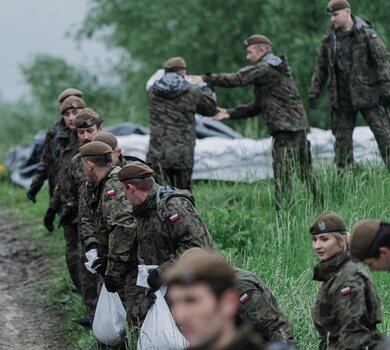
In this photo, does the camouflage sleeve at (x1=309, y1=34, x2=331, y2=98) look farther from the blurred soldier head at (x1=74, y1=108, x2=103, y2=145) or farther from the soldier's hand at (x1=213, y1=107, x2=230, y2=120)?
the blurred soldier head at (x1=74, y1=108, x2=103, y2=145)

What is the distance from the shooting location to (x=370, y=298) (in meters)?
6.37

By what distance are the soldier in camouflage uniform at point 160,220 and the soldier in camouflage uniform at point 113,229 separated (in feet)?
1.69

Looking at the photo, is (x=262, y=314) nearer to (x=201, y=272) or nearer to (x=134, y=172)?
(x=134, y=172)

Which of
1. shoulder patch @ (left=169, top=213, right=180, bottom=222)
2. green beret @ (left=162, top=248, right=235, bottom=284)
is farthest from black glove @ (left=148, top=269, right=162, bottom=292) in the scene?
green beret @ (left=162, top=248, right=235, bottom=284)

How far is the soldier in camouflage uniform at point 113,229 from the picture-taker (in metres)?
8.34

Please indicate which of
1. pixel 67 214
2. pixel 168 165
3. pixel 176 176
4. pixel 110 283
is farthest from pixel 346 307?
pixel 176 176

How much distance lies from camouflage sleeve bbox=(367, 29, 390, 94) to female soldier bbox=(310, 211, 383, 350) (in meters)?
5.45

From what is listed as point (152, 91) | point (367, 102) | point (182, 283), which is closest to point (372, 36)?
point (367, 102)

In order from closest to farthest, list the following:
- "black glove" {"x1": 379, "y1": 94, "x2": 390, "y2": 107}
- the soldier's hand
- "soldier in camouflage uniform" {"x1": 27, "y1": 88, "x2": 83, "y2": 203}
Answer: "soldier in camouflage uniform" {"x1": 27, "y1": 88, "x2": 83, "y2": 203} → "black glove" {"x1": 379, "y1": 94, "x2": 390, "y2": 107} → the soldier's hand

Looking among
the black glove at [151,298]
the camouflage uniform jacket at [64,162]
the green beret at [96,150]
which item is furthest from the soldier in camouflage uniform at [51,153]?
the black glove at [151,298]

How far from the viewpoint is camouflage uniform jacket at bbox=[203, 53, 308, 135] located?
12.0 metres

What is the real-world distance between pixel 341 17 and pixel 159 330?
17.0ft

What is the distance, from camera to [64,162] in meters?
10.8

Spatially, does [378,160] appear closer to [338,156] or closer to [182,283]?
[338,156]
